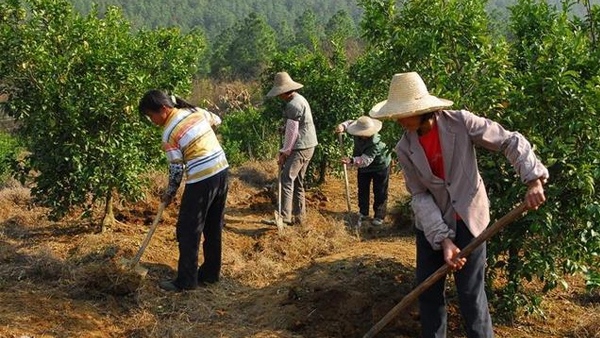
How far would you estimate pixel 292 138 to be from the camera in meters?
6.92

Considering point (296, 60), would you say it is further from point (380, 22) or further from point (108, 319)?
point (108, 319)

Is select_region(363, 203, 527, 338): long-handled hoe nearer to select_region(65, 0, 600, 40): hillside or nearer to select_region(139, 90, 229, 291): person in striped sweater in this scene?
select_region(139, 90, 229, 291): person in striped sweater

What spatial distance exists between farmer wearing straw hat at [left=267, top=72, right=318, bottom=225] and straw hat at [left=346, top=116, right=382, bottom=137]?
20.3 inches

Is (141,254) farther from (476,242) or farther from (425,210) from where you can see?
(476,242)

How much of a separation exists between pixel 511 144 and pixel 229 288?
3.21 m

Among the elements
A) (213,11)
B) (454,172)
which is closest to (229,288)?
(454,172)

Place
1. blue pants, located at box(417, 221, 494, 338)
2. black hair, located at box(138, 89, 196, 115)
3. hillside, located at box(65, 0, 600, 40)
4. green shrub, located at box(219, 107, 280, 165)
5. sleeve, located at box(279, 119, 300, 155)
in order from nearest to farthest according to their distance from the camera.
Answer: blue pants, located at box(417, 221, 494, 338) → black hair, located at box(138, 89, 196, 115) → sleeve, located at box(279, 119, 300, 155) → green shrub, located at box(219, 107, 280, 165) → hillside, located at box(65, 0, 600, 40)

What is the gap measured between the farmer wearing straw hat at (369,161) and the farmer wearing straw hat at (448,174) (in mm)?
3590

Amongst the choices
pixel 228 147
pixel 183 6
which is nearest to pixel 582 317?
pixel 228 147

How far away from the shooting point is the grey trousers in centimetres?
713

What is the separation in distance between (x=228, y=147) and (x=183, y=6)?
10849 centimetres

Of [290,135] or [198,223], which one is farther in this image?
[290,135]

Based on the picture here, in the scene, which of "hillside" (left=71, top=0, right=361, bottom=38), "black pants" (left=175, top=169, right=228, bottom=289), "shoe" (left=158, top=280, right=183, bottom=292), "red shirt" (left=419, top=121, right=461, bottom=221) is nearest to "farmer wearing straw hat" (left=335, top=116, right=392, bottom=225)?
"black pants" (left=175, top=169, right=228, bottom=289)

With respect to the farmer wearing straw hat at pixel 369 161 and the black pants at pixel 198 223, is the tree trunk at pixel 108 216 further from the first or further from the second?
the farmer wearing straw hat at pixel 369 161
